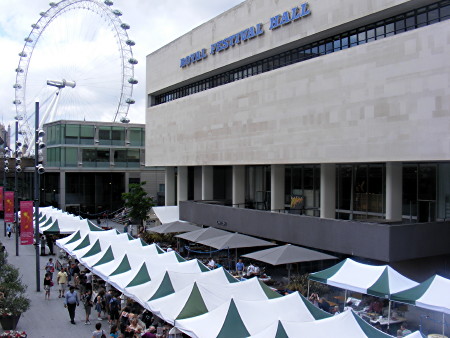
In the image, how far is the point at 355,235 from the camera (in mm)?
21812

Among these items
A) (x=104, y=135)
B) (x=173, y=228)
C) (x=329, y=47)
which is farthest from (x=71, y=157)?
(x=329, y=47)

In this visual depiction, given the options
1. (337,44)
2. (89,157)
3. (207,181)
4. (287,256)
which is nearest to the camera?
(287,256)

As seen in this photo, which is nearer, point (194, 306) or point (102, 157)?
point (194, 306)

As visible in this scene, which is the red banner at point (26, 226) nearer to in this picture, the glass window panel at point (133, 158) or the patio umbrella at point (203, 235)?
the patio umbrella at point (203, 235)

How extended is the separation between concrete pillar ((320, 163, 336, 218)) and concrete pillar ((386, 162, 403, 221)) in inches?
169

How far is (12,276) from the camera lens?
18547mm

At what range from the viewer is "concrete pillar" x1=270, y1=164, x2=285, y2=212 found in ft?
102

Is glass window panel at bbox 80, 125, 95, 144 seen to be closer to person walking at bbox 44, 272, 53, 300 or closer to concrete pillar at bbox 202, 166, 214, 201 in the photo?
concrete pillar at bbox 202, 166, 214, 201

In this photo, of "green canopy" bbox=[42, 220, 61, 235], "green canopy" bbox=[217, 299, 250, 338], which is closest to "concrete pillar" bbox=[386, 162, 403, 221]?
"green canopy" bbox=[217, 299, 250, 338]

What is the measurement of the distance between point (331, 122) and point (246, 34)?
425 inches

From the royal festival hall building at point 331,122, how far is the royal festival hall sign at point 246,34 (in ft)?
0.30

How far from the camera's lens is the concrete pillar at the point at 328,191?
2689 centimetres

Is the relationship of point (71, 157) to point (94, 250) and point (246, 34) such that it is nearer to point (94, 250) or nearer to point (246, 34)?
point (246, 34)

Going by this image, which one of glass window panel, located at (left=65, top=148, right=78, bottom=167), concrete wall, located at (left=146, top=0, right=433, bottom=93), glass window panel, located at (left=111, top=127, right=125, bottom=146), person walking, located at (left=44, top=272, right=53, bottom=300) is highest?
concrete wall, located at (left=146, top=0, right=433, bottom=93)
